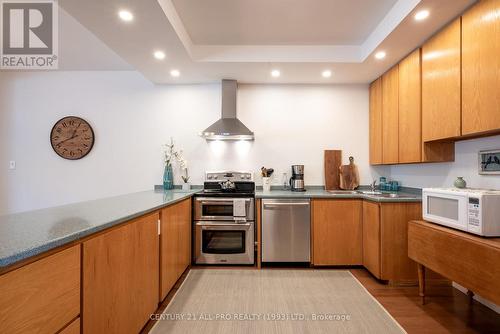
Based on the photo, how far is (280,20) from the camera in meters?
2.34

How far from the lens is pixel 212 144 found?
3502 millimetres

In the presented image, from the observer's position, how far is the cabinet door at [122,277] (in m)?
1.12

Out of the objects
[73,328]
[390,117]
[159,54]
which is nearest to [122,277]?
[73,328]

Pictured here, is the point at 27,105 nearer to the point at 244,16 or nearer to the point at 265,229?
the point at 244,16

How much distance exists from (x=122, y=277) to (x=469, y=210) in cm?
220

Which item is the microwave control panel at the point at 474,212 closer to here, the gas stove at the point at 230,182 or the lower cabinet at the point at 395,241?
the lower cabinet at the point at 395,241

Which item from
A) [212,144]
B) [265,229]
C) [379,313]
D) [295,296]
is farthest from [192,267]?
[379,313]

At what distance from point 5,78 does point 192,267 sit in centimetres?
370

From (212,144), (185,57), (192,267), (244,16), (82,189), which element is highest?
(244,16)

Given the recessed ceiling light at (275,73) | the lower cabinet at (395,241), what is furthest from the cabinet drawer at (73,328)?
the recessed ceiling light at (275,73)

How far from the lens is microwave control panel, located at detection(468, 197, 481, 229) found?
1.58 metres

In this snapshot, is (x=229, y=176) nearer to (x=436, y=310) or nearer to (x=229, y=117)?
(x=229, y=117)

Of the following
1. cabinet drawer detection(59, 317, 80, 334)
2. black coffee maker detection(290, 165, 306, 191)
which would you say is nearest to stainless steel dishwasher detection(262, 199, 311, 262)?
black coffee maker detection(290, 165, 306, 191)

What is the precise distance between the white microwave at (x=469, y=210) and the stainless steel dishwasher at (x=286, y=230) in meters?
1.23
